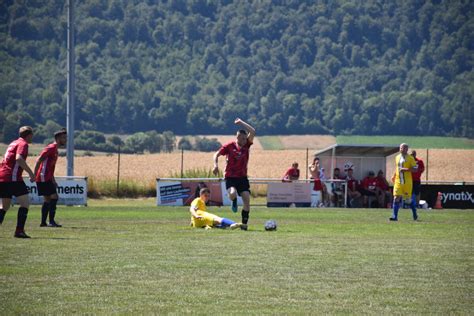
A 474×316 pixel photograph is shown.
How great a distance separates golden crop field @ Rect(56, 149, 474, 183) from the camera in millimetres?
66250

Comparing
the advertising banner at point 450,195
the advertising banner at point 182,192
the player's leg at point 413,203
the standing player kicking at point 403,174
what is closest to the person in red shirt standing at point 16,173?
the standing player kicking at point 403,174

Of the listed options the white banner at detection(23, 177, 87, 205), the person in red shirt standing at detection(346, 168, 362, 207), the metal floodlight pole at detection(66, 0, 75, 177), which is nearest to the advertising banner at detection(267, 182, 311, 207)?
the person in red shirt standing at detection(346, 168, 362, 207)

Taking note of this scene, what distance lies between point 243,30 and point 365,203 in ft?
459

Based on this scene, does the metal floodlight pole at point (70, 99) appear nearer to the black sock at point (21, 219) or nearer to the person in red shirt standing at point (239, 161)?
the person in red shirt standing at point (239, 161)

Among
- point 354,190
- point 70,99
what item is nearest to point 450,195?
point 354,190

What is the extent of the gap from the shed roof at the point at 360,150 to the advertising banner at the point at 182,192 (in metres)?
4.81

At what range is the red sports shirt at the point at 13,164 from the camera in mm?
18516

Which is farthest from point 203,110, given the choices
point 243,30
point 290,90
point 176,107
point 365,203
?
point 365,203

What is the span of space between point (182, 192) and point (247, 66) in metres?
127

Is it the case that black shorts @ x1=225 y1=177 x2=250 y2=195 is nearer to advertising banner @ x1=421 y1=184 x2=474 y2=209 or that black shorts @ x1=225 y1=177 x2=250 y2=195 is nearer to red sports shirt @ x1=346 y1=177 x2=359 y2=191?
red sports shirt @ x1=346 y1=177 x2=359 y2=191

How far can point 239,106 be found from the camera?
484ft

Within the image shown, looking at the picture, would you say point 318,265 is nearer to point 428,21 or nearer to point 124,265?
point 124,265

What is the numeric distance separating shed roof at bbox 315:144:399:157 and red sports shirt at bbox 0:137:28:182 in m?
23.1

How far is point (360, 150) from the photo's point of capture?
4125 centimetres
